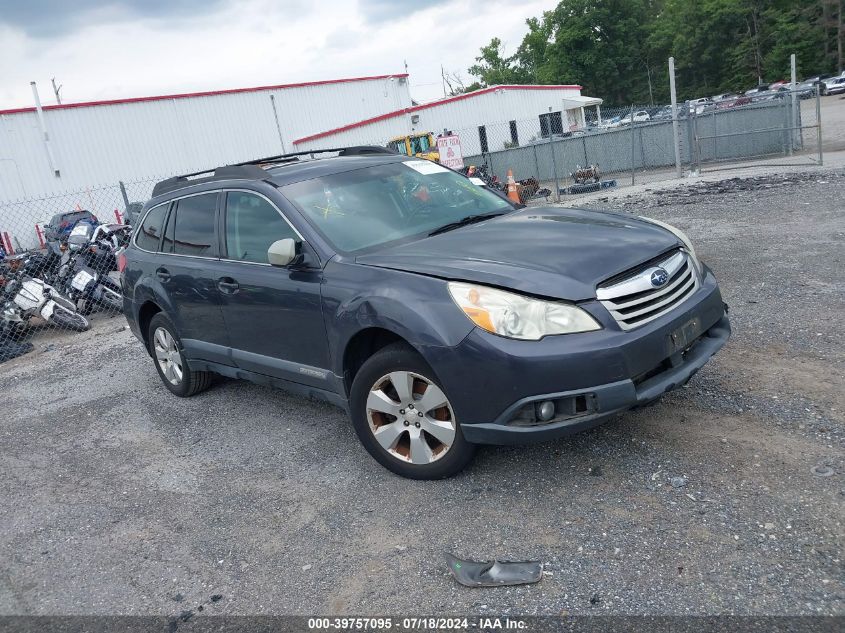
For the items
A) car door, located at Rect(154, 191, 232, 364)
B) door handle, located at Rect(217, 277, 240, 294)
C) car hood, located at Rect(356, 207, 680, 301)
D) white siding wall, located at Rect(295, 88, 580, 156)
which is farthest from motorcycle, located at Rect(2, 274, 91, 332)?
white siding wall, located at Rect(295, 88, 580, 156)

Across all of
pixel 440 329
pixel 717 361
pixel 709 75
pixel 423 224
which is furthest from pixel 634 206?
pixel 709 75

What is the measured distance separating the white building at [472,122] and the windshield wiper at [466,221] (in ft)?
83.2

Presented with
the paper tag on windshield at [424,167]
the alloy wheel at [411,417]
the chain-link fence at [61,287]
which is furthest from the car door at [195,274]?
the chain-link fence at [61,287]

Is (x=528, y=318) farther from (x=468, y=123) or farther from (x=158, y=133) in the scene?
(x=468, y=123)

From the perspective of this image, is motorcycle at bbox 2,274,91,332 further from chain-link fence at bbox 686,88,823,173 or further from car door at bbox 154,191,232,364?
chain-link fence at bbox 686,88,823,173

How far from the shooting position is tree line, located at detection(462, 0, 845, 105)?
61.1 meters

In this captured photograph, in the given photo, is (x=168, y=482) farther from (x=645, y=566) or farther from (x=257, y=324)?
(x=645, y=566)

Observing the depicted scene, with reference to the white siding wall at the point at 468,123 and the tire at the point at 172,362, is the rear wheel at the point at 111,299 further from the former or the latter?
the white siding wall at the point at 468,123

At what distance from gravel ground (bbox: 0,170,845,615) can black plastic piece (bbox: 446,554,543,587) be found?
46 millimetres

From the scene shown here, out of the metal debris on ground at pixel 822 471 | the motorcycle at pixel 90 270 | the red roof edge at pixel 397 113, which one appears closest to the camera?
the metal debris on ground at pixel 822 471

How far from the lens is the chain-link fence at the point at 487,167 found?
35.4 feet

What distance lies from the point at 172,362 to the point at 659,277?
13.7 ft

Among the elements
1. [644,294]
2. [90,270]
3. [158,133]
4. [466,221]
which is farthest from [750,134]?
[158,133]

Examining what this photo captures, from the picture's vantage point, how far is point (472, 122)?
3412 centimetres
